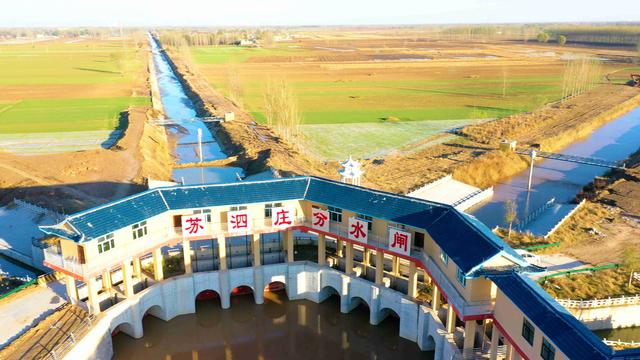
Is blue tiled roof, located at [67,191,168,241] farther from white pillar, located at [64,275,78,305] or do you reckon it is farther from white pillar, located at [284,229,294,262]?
white pillar, located at [284,229,294,262]

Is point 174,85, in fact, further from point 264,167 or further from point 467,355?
point 467,355

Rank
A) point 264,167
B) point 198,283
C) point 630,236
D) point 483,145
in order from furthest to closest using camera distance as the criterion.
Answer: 1. point 483,145
2. point 264,167
3. point 630,236
4. point 198,283

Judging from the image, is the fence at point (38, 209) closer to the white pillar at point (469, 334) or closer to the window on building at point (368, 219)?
the window on building at point (368, 219)

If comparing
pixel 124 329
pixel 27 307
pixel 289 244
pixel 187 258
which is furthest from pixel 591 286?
pixel 27 307

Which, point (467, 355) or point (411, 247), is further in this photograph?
point (411, 247)

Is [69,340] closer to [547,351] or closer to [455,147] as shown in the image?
[547,351]

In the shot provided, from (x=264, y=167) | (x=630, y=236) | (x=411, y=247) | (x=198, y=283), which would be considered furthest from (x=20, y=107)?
(x=630, y=236)

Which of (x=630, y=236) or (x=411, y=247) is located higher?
(x=411, y=247)
